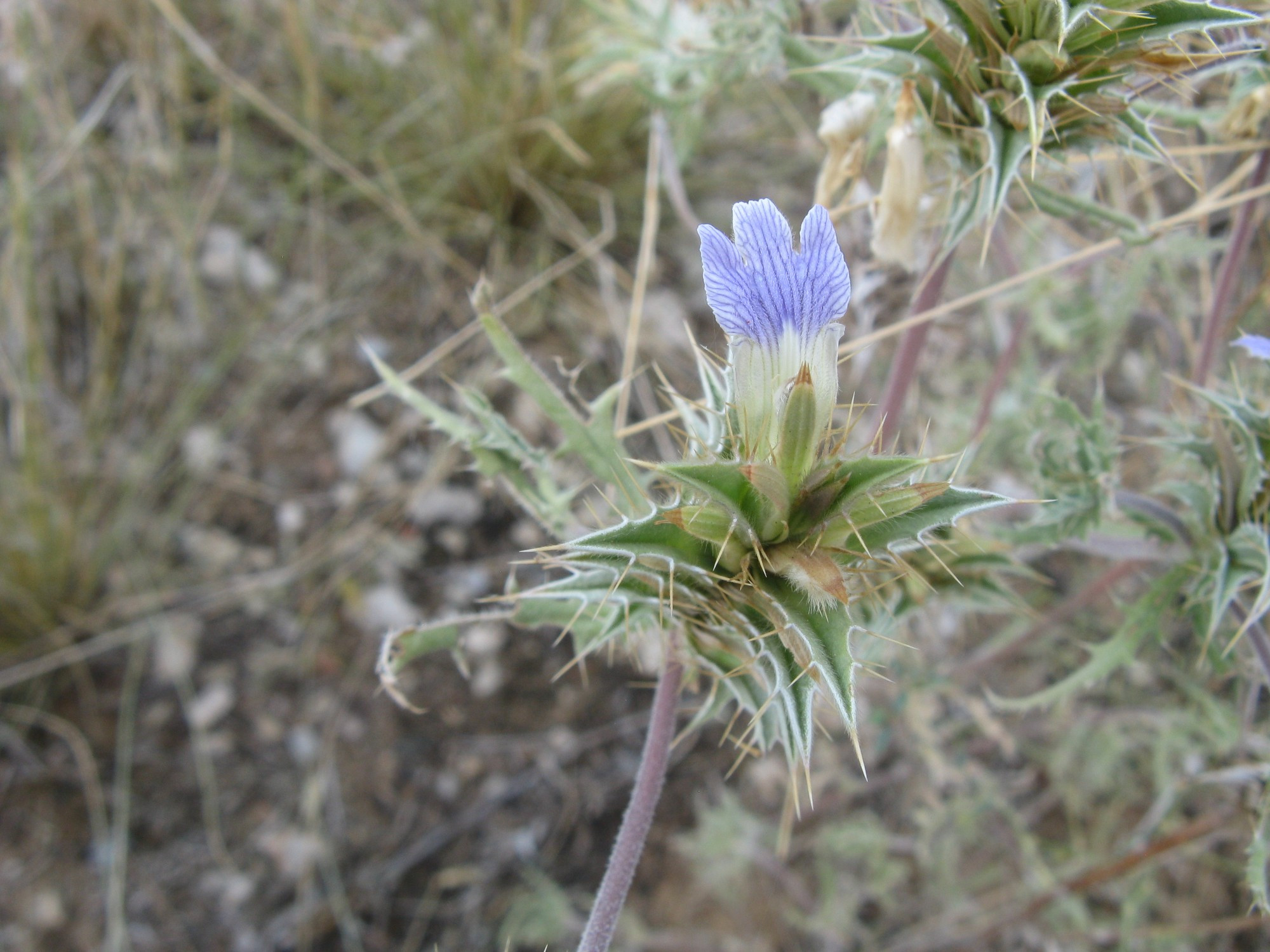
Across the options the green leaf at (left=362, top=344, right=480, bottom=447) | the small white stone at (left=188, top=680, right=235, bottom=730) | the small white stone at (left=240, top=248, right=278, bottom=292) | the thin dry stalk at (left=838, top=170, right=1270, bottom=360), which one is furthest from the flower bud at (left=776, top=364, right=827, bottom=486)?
the small white stone at (left=240, top=248, right=278, bottom=292)

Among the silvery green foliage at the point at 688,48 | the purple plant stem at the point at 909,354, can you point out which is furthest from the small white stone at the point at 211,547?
the purple plant stem at the point at 909,354

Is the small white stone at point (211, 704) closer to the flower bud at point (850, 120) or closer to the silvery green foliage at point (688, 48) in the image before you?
the silvery green foliage at point (688, 48)

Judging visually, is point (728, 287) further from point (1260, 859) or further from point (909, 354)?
point (1260, 859)

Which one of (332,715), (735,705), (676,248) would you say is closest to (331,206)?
(676,248)

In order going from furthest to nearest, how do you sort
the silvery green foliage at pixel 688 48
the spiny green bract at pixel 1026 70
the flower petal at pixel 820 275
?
1. the silvery green foliage at pixel 688 48
2. the spiny green bract at pixel 1026 70
3. the flower petal at pixel 820 275

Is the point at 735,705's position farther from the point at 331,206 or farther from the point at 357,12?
the point at 357,12

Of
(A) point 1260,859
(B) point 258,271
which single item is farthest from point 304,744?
(A) point 1260,859
